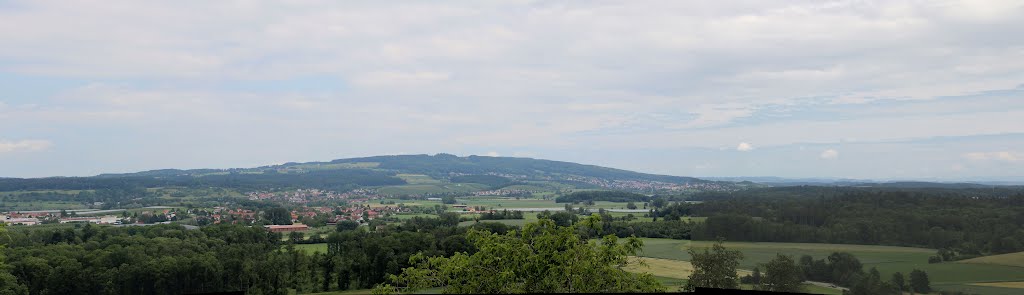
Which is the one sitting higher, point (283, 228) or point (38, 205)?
point (38, 205)

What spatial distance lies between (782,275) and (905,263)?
217 cm

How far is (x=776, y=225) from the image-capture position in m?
16.1

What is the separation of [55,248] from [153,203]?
8623 cm

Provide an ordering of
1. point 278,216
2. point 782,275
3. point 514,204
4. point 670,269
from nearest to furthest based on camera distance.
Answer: point 782,275, point 670,269, point 278,216, point 514,204

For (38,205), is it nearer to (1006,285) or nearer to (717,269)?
(717,269)

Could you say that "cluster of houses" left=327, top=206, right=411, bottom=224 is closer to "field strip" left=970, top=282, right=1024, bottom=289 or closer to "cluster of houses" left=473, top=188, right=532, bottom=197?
"cluster of houses" left=473, top=188, right=532, bottom=197

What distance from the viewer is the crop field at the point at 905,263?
988 cm

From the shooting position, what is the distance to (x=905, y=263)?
11.7 m

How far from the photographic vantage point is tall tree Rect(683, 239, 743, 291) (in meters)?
13.3

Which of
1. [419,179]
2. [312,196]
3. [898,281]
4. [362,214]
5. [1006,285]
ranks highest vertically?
[419,179]

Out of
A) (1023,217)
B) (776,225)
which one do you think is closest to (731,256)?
(776,225)

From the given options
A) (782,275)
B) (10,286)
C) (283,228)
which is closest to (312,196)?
(283,228)

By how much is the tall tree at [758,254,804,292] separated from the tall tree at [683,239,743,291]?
0.62 meters

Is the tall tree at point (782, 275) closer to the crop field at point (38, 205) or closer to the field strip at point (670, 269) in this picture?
the field strip at point (670, 269)
